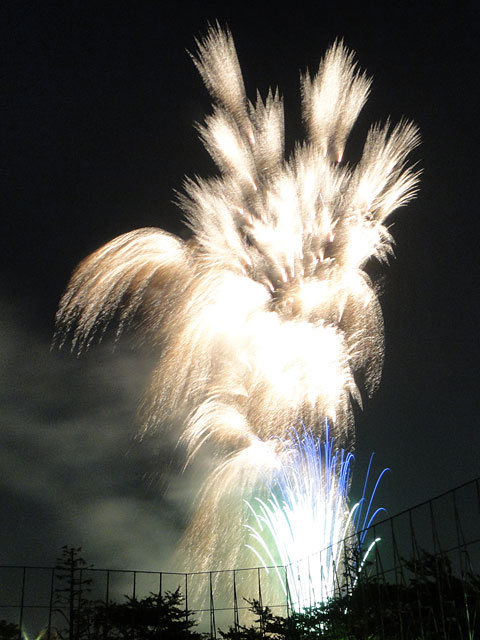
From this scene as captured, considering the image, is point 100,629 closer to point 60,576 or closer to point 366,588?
point 60,576

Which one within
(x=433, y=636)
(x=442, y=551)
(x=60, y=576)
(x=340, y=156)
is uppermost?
(x=340, y=156)

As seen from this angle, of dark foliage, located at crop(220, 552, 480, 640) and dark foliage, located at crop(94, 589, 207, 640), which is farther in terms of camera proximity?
dark foliage, located at crop(94, 589, 207, 640)

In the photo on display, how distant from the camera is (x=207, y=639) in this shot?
36312 mm

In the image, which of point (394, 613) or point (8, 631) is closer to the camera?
point (394, 613)

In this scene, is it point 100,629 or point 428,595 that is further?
point 100,629

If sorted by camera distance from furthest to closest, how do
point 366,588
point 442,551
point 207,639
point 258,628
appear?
point 207,639
point 258,628
point 366,588
point 442,551

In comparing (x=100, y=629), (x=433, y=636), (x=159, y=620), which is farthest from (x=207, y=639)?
(x=433, y=636)

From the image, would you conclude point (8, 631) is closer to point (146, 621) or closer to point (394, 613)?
point (146, 621)

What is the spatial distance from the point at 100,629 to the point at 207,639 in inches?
199

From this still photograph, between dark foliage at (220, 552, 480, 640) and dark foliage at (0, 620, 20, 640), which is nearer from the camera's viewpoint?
dark foliage at (220, 552, 480, 640)

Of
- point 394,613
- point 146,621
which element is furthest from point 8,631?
point 394,613

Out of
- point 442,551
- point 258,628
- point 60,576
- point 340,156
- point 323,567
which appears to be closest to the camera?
point 442,551

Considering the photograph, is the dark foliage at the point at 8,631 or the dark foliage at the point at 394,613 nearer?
the dark foliage at the point at 394,613

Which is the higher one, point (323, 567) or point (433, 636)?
point (323, 567)
